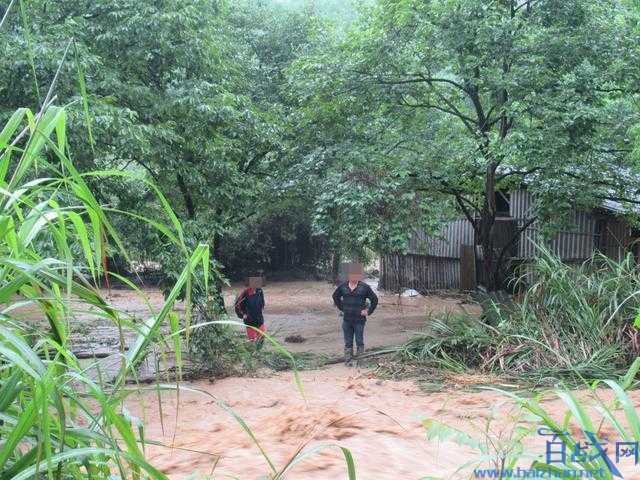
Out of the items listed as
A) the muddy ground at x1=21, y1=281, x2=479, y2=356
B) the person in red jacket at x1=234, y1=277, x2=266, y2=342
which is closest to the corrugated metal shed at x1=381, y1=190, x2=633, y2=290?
the muddy ground at x1=21, y1=281, x2=479, y2=356

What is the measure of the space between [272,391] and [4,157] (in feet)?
19.1

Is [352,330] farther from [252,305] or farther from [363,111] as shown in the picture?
[363,111]

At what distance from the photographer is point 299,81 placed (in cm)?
1051

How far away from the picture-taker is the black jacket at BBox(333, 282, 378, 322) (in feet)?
27.8

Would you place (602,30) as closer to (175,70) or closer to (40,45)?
(175,70)

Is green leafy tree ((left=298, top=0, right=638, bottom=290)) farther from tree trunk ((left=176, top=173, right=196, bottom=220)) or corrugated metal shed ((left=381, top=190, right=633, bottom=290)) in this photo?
tree trunk ((left=176, top=173, right=196, bottom=220))

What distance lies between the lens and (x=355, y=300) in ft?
27.8

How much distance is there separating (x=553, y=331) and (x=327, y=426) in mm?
5191

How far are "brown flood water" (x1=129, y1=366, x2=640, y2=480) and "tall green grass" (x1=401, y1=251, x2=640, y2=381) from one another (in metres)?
0.81

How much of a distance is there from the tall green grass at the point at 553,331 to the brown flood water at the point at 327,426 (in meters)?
0.81

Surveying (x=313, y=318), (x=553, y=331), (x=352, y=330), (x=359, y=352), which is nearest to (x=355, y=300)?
(x=352, y=330)

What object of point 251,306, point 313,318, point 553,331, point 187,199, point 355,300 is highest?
point 187,199

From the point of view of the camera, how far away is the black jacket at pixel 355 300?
27.8 feet

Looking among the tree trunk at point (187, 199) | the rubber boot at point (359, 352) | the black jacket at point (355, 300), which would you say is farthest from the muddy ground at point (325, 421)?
the tree trunk at point (187, 199)
